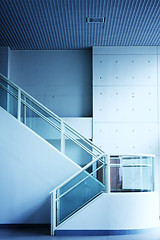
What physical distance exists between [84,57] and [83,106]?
5.03 feet

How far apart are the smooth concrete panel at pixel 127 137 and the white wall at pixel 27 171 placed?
2389mm

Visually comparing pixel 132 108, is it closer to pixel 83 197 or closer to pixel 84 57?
pixel 84 57

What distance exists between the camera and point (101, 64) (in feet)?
36.1

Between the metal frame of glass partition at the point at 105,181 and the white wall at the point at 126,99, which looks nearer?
the metal frame of glass partition at the point at 105,181

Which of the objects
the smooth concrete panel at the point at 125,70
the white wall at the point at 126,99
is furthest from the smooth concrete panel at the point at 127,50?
the smooth concrete panel at the point at 125,70

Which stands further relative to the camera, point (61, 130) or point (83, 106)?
point (83, 106)

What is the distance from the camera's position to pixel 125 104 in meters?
10.9

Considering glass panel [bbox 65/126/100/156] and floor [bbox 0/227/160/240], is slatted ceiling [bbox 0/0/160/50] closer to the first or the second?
glass panel [bbox 65/126/100/156]

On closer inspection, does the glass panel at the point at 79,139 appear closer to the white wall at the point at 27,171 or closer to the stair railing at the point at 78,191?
the white wall at the point at 27,171

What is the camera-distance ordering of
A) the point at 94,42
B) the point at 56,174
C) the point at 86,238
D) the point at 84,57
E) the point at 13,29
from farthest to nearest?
the point at 84,57 → the point at 94,42 → the point at 13,29 → the point at 56,174 → the point at 86,238

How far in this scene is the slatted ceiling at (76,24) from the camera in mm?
8273

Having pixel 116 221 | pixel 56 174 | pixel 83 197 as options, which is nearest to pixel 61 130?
pixel 56 174

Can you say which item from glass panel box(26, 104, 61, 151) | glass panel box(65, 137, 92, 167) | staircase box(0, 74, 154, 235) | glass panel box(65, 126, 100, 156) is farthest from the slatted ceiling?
glass panel box(65, 137, 92, 167)

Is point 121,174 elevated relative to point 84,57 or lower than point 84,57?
lower
